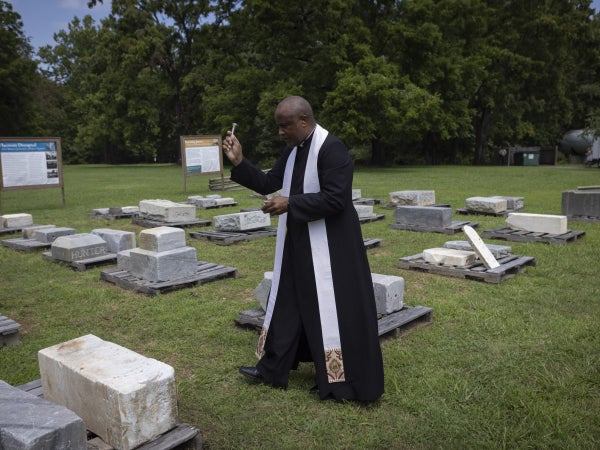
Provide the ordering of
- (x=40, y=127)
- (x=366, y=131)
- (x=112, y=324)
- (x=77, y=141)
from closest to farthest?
(x=112, y=324), (x=366, y=131), (x=40, y=127), (x=77, y=141)

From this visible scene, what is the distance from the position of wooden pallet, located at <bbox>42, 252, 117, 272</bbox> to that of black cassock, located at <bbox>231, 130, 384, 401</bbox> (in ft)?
16.1

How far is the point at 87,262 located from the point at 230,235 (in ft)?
8.94

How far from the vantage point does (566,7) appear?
33969 millimetres

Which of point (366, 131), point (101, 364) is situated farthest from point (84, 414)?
point (366, 131)

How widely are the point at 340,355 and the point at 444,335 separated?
1.68m

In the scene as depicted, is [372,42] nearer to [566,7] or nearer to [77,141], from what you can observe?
[566,7]

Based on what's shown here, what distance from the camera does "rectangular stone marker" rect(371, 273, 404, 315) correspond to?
16.4ft

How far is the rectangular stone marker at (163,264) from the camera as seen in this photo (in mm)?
6449

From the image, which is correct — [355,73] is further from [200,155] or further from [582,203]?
[582,203]

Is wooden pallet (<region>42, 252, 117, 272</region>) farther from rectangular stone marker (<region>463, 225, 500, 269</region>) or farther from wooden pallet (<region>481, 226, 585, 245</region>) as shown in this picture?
wooden pallet (<region>481, 226, 585, 245</region>)

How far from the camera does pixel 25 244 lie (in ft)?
29.7

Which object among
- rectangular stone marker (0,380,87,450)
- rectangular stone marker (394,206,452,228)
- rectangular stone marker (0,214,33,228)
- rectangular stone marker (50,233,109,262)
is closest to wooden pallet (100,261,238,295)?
rectangular stone marker (50,233,109,262)

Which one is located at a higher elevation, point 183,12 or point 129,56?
point 183,12

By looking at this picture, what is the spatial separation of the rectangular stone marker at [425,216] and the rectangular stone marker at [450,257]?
2.97 metres
